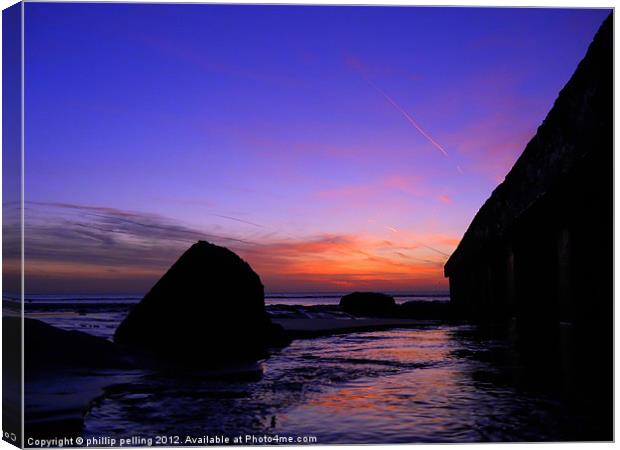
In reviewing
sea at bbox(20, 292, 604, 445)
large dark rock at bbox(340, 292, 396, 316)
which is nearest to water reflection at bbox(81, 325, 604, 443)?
sea at bbox(20, 292, 604, 445)

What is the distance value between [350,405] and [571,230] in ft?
8.21

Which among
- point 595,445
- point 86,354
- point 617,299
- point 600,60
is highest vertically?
point 600,60

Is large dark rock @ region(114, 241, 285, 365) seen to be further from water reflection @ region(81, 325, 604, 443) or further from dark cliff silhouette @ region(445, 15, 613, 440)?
dark cliff silhouette @ region(445, 15, 613, 440)

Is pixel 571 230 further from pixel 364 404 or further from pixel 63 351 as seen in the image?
pixel 63 351

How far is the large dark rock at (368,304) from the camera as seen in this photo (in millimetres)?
16797

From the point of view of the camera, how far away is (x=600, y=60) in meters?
3.24

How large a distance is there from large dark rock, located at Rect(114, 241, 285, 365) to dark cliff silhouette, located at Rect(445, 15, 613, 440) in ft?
9.25

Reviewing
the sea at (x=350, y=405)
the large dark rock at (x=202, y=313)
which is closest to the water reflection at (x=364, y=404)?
the sea at (x=350, y=405)

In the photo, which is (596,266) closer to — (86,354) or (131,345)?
(86,354)

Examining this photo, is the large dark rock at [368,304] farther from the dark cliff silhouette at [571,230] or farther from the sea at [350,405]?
the sea at [350,405]

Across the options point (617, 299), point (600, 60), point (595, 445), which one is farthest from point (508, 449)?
point (600, 60)

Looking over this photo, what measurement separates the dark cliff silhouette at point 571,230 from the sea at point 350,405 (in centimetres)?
31

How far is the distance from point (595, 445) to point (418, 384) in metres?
1.35

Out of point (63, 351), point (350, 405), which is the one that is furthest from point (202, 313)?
point (350, 405)
